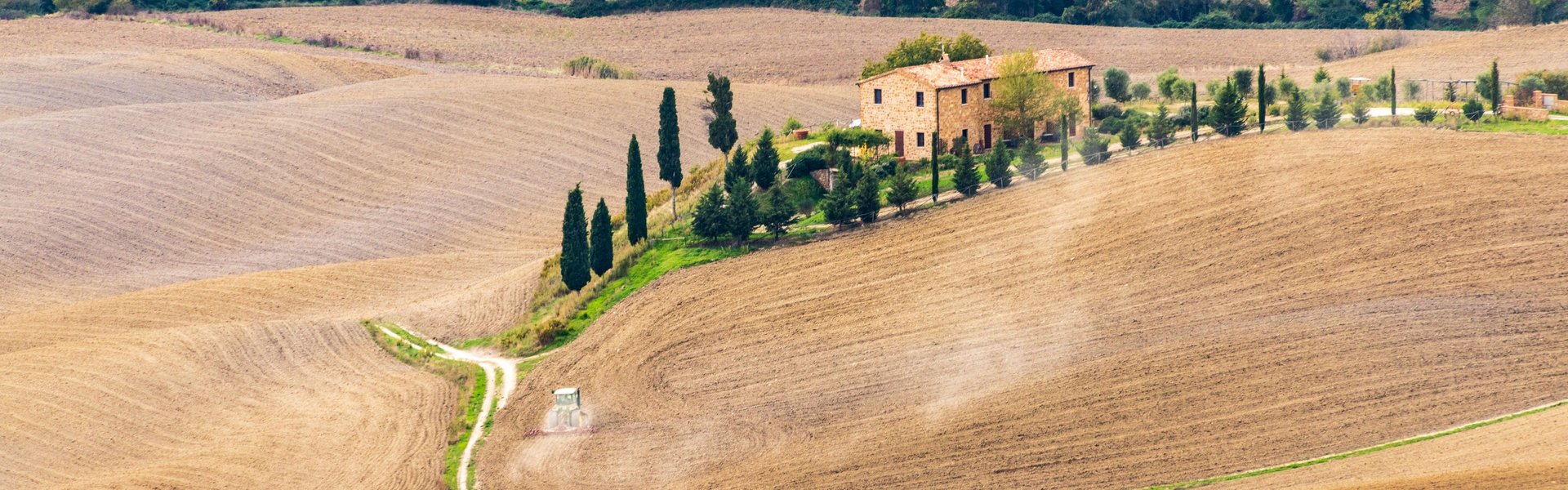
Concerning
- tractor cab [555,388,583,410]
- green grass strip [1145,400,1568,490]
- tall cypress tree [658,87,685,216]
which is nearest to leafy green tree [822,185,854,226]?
tall cypress tree [658,87,685,216]

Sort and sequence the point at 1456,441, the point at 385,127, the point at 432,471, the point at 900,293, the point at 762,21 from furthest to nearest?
the point at 762,21 → the point at 385,127 → the point at 900,293 → the point at 432,471 → the point at 1456,441

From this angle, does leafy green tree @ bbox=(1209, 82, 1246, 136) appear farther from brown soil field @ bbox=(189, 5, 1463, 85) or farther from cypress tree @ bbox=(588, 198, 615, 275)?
brown soil field @ bbox=(189, 5, 1463, 85)

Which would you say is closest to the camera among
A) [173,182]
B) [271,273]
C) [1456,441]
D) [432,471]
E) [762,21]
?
[1456,441]

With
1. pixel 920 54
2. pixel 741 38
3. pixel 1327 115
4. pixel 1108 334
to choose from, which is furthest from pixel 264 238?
pixel 741 38

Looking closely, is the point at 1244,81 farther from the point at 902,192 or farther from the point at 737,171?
the point at 737,171

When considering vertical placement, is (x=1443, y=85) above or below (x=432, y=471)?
above

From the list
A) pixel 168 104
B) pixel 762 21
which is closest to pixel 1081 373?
pixel 168 104

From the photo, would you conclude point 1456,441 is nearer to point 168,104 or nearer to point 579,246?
point 579,246
